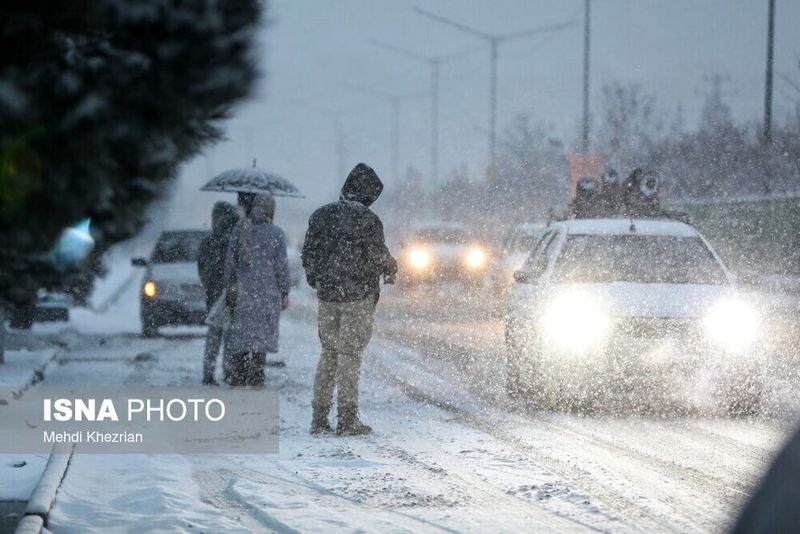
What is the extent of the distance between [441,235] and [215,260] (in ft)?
67.7

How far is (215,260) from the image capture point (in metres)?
12.5

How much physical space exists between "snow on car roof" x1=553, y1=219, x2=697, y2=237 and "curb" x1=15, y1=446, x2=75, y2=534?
5601 mm

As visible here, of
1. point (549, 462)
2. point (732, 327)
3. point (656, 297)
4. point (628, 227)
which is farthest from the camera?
point (628, 227)

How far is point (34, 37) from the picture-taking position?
3.96 metres

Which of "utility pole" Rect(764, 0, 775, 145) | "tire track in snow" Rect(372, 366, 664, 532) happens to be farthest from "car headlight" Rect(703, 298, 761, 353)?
"utility pole" Rect(764, 0, 775, 145)

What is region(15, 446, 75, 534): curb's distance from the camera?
605 centimetres

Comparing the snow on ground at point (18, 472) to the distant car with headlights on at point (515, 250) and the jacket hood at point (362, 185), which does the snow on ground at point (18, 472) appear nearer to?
the jacket hood at point (362, 185)

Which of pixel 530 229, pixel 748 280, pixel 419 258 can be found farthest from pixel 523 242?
pixel 748 280

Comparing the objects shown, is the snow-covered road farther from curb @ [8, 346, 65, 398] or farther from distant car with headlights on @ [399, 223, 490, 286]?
distant car with headlights on @ [399, 223, 490, 286]

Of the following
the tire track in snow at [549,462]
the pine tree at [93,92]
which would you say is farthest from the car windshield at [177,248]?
the pine tree at [93,92]

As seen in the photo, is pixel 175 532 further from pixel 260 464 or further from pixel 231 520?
pixel 260 464

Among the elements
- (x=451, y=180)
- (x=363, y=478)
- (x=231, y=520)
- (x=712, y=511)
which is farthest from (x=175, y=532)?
(x=451, y=180)

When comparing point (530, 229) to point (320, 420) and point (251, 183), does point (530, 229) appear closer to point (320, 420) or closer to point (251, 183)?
point (251, 183)

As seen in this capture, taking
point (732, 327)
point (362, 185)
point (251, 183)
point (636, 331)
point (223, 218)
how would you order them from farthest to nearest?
point (251, 183) → point (223, 218) → point (732, 327) → point (636, 331) → point (362, 185)
